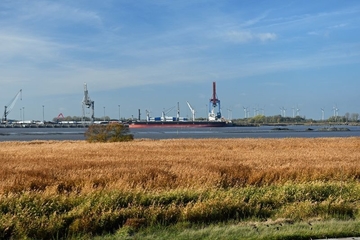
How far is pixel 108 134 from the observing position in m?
62.9

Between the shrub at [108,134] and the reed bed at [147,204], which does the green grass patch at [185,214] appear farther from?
the shrub at [108,134]

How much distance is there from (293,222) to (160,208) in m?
3.15

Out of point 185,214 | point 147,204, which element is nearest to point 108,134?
point 147,204

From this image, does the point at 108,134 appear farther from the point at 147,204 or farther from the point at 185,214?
the point at 185,214

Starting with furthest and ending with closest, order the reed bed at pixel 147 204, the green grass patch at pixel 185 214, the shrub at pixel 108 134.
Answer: the shrub at pixel 108 134 → the reed bed at pixel 147 204 → the green grass patch at pixel 185 214

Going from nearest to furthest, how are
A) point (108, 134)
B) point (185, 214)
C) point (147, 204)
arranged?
point (185, 214)
point (147, 204)
point (108, 134)

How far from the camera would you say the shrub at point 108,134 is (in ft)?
202

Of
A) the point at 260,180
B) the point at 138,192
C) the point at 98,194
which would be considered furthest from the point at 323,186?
the point at 98,194

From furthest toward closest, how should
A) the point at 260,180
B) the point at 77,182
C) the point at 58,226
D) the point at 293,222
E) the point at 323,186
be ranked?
the point at 260,180, the point at 77,182, the point at 323,186, the point at 293,222, the point at 58,226

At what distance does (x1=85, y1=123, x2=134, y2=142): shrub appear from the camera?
61.6 metres

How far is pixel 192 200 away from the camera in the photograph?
12.6m

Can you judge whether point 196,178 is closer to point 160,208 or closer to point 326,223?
point 160,208

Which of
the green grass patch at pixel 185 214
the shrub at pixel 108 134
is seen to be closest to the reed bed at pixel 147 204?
the green grass patch at pixel 185 214

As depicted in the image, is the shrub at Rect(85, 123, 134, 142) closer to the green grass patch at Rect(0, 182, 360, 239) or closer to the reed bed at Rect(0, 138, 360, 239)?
the reed bed at Rect(0, 138, 360, 239)
